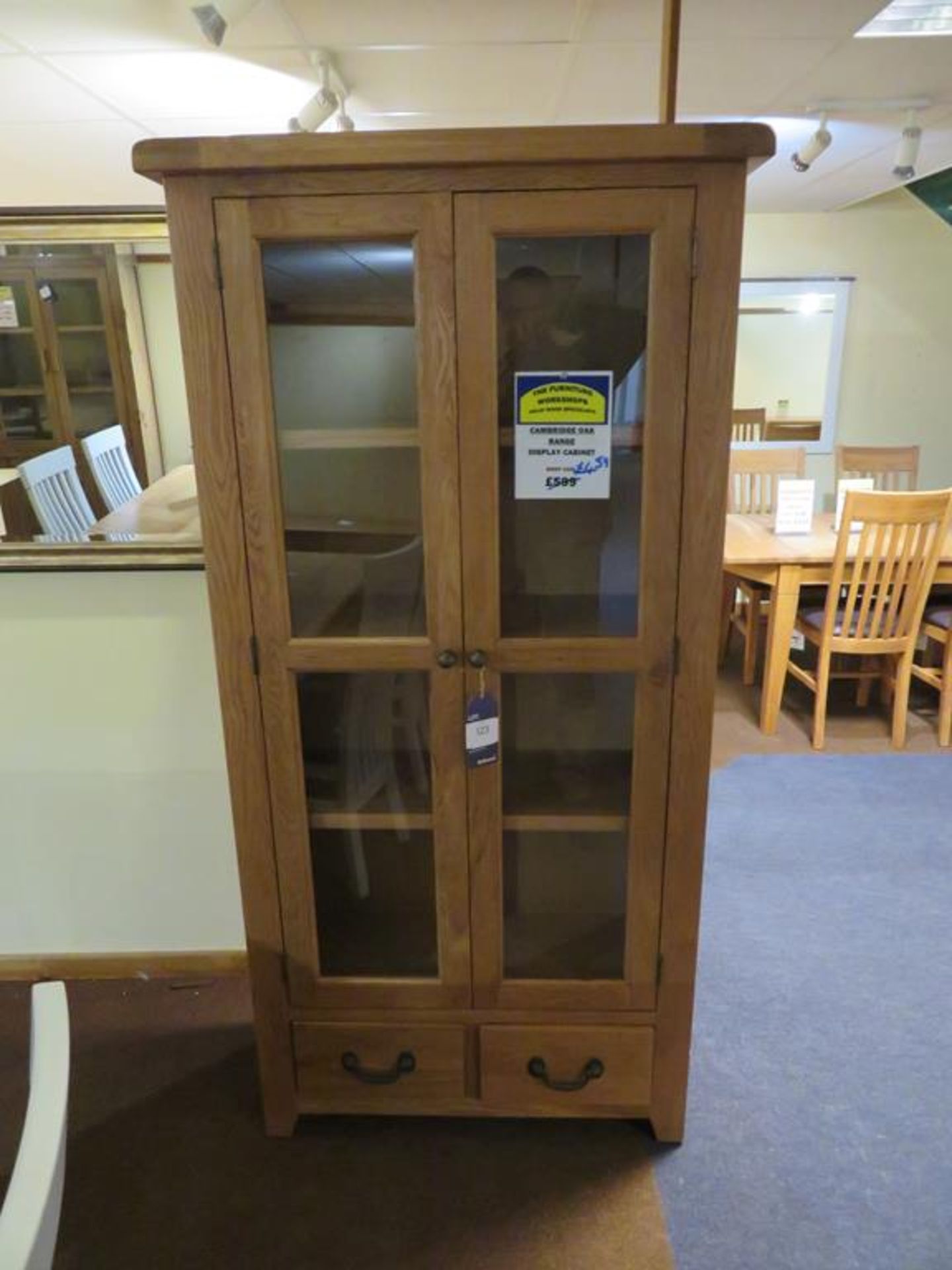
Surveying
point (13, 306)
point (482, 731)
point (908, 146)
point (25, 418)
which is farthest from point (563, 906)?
point (908, 146)

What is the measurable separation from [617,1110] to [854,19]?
2.56m

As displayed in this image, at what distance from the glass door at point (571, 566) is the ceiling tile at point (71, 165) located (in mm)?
1870

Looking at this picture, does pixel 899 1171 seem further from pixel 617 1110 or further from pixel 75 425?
pixel 75 425

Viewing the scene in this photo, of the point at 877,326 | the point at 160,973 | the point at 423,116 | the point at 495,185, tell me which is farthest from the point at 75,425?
the point at 877,326

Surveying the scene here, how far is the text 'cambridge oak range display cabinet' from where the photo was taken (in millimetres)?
1221

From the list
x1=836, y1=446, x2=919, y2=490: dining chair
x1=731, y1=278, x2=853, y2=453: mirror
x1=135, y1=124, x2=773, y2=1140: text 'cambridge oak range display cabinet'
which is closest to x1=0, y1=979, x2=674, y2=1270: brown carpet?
x1=135, y1=124, x2=773, y2=1140: text 'cambridge oak range display cabinet'

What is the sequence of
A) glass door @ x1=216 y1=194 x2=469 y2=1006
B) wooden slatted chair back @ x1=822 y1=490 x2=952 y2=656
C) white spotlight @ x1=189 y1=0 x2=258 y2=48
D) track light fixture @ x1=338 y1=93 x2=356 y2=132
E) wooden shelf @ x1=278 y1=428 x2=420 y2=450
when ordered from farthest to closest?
1. wooden slatted chair back @ x1=822 y1=490 x2=952 y2=656
2. track light fixture @ x1=338 y1=93 x2=356 y2=132
3. white spotlight @ x1=189 y1=0 x2=258 y2=48
4. wooden shelf @ x1=278 y1=428 x2=420 y2=450
5. glass door @ x1=216 y1=194 x2=469 y2=1006

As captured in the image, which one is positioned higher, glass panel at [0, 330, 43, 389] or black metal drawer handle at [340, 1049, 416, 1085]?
glass panel at [0, 330, 43, 389]

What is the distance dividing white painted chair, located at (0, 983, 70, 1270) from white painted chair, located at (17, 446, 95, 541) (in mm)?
1364

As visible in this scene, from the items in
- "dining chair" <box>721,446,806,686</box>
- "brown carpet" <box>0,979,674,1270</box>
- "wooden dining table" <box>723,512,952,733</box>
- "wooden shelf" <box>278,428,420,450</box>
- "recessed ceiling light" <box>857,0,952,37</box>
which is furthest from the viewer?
"dining chair" <box>721,446,806,686</box>

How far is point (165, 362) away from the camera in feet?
5.92

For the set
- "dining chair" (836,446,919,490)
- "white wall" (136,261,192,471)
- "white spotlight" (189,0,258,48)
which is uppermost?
"white spotlight" (189,0,258,48)

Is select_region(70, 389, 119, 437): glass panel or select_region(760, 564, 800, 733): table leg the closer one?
select_region(70, 389, 119, 437): glass panel

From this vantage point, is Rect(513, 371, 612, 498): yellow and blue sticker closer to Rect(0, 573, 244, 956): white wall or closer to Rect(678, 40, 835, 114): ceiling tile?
Rect(0, 573, 244, 956): white wall
